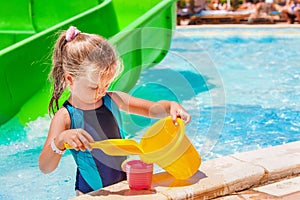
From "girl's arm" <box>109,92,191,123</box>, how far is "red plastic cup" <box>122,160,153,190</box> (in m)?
0.20

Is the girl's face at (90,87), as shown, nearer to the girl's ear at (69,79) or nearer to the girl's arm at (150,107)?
the girl's ear at (69,79)

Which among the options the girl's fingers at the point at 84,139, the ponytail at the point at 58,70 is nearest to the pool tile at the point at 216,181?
the girl's fingers at the point at 84,139

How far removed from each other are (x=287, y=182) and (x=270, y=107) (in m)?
3.26

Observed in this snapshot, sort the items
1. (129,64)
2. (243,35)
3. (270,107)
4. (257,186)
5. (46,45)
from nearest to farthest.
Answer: (257,186) < (46,45) < (129,64) < (270,107) < (243,35)

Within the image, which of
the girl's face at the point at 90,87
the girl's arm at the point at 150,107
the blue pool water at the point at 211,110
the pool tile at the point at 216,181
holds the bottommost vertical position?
the blue pool water at the point at 211,110

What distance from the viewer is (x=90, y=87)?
1968mm

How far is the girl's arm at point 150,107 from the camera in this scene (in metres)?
2.01

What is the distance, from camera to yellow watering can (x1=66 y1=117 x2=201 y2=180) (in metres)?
1.92

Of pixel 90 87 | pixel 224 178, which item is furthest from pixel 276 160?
pixel 90 87

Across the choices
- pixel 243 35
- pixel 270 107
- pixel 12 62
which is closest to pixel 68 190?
pixel 12 62

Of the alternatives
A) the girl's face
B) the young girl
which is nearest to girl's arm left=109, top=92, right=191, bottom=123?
the young girl

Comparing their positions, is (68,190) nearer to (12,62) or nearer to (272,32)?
(12,62)

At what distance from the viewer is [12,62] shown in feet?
13.5

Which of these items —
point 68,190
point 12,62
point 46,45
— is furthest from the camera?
point 46,45
